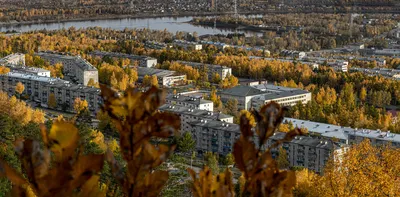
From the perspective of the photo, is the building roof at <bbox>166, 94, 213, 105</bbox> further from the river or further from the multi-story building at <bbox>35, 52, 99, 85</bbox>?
the river

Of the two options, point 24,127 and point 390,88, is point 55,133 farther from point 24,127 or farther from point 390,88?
point 390,88

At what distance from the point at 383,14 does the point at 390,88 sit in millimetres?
17911

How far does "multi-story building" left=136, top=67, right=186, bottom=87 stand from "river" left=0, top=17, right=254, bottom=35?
10.1 m

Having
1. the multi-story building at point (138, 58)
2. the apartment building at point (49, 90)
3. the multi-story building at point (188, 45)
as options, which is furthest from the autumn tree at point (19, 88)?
the multi-story building at point (188, 45)

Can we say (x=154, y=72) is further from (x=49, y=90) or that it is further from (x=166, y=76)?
(x=49, y=90)

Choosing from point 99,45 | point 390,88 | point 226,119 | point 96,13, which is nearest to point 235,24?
point 96,13

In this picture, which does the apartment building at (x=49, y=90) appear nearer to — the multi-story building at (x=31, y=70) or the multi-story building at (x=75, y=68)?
the multi-story building at (x=31, y=70)

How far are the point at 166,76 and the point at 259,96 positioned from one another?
7.14 ft

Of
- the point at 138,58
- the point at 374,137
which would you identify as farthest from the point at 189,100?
the point at 138,58

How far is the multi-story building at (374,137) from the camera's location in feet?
19.9

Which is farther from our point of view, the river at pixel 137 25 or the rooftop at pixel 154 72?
the river at pixel 137 25

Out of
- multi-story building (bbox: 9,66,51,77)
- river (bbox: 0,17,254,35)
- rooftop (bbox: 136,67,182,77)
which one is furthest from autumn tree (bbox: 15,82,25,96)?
river (bbox: 0,17,254,35)

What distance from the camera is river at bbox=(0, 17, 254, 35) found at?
21359 millimetres

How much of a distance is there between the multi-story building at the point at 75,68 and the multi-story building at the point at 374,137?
14.7 feet
